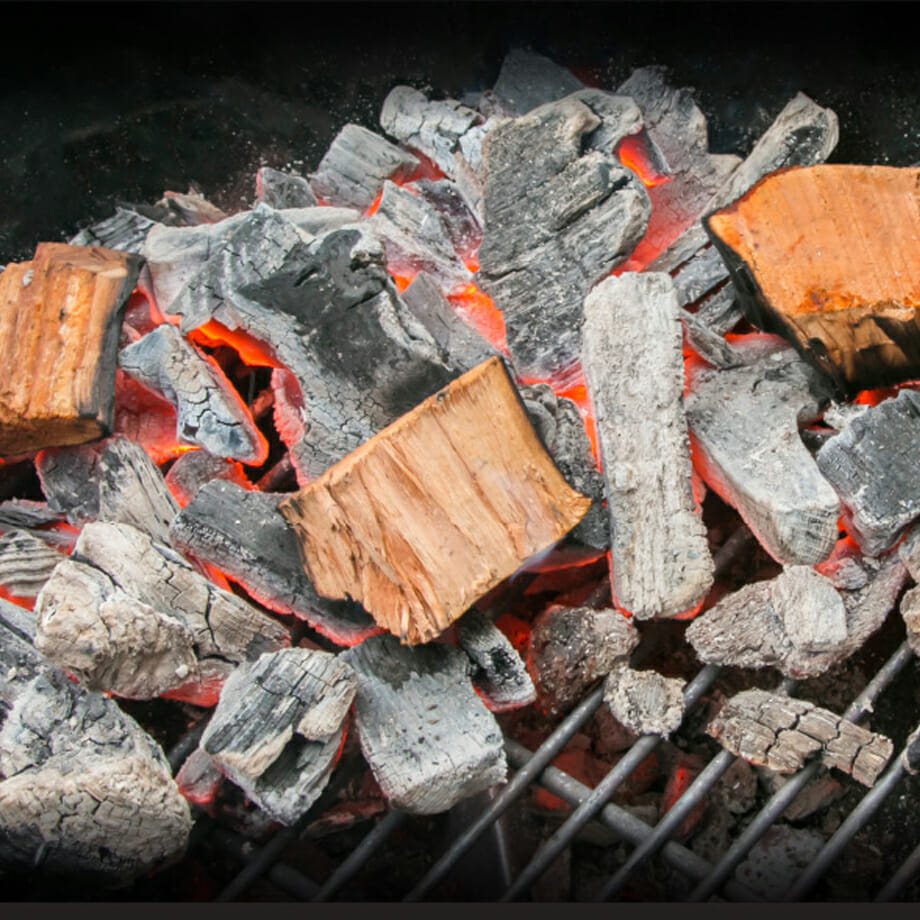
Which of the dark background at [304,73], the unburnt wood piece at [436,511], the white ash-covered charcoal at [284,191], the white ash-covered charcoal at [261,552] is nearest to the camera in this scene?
the unburnt wood piece at [436,511]

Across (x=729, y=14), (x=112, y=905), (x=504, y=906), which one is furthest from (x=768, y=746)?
(x=729, y=14)

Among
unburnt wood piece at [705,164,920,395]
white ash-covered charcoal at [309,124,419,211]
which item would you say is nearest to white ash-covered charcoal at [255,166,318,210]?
white ash-covered charcoal at [309,124,419,211]

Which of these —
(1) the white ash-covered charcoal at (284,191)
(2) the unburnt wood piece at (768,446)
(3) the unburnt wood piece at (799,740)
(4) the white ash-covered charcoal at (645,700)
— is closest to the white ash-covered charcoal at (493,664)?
(4) the white ash-covered charcoal at (645,700)

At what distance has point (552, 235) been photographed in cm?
163

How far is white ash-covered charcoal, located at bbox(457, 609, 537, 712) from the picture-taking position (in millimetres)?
1312

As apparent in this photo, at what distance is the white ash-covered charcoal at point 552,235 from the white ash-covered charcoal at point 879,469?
48cm

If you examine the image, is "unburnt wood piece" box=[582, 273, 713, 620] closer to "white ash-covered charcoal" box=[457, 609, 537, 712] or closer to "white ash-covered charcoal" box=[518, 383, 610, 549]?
"white ash-covered charcoal" box=[518, 383, 610, 549]

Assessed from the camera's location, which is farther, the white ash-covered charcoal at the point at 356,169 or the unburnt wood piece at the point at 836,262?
the white ash-covered charcoal at the point at 356,169

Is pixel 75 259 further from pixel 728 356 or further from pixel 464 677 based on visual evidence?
pixel 728 356

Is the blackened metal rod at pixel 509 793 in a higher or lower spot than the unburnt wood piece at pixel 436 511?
lower

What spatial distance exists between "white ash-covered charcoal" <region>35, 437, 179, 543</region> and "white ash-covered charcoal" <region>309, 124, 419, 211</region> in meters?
0.76

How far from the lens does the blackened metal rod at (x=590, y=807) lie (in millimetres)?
1177

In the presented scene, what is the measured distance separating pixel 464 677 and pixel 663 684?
0.29m

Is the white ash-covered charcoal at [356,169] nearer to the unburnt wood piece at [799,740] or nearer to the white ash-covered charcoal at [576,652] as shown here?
the white ash-covered charcoal at [576,652]
